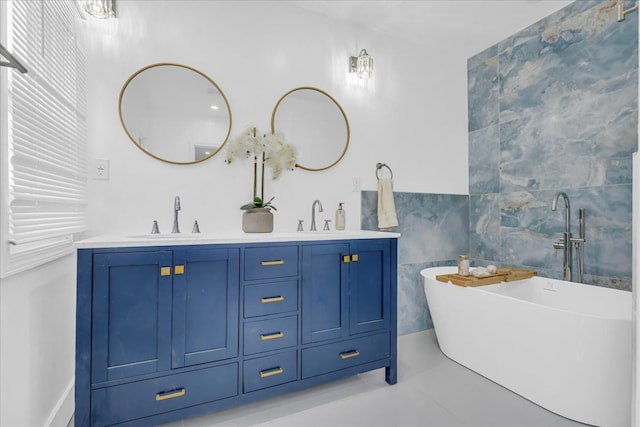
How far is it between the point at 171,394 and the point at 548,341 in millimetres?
2015

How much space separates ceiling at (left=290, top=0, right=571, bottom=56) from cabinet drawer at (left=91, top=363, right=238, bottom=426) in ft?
8.48

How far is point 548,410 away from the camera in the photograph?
1.86 meters

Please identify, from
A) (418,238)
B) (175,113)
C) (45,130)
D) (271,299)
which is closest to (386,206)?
(418,238)

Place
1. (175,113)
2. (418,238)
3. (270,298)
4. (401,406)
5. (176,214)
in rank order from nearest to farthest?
1. (270,298)
2. (401,406)
3. (176,214)
4. (175,113)
5. (418,238)

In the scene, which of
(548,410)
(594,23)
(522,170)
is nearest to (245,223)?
(548,410)

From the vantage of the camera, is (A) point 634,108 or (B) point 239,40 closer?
(A) point 634,108

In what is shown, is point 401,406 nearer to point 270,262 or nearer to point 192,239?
point 270,262

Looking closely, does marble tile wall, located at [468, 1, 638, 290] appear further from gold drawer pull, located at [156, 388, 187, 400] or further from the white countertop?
gold drawer pull, located at [156, 388, 187, 400]

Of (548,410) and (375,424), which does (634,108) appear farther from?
(375,424)

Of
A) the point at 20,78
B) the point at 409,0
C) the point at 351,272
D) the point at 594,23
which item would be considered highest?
the point at 409,0

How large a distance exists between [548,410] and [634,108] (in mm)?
1995

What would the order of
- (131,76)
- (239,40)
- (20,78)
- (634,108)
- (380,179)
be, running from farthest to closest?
1. (380,179)
2. (239,40)
3. (634,108)
4. (131,76)
5. (20,78)

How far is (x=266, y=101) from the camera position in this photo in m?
2.41

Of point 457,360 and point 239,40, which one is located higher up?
point 239,40
